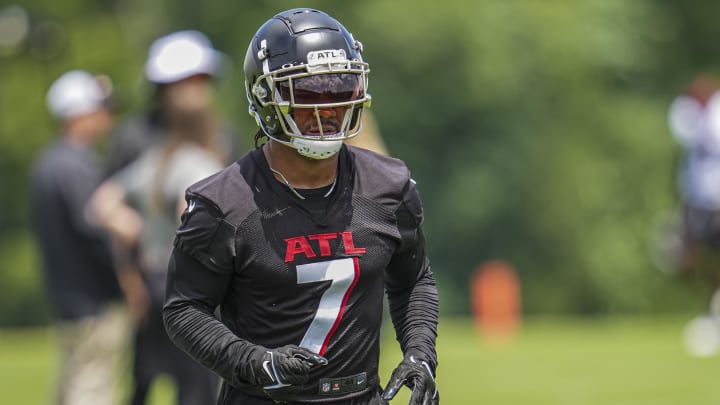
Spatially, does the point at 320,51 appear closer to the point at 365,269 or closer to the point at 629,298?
the point at 365,269

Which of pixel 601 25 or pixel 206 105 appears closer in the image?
pixel 206 105

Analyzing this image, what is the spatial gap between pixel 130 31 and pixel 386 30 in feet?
33.3

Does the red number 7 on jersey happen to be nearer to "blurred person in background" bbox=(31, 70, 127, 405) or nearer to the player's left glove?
the player's left glove

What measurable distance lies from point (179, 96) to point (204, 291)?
2590 millimetres

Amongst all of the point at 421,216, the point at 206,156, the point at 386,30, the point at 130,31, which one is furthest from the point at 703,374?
the point at 130,31

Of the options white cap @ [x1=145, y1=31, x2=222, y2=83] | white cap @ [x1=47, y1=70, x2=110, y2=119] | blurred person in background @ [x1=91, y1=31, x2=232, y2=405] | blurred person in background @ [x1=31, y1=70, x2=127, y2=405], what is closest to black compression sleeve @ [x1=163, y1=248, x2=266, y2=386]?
blurred person in background @ [x1=91, y1=31, x2=232, y2=405]

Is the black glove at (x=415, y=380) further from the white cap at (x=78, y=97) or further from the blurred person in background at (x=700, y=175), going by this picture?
the blurred person in background at (x=700, y=175)

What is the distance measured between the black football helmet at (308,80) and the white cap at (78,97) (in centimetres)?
476

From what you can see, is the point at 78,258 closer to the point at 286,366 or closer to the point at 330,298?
the point at 330,298

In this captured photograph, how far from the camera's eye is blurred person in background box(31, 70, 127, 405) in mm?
8305

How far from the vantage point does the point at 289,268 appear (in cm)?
416

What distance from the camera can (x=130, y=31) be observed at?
117 feet

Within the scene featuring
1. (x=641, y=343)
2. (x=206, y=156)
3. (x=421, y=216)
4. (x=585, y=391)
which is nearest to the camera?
(x=421, y=216)

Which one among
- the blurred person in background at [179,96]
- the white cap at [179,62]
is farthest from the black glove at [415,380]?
the white cap at [179,62]
